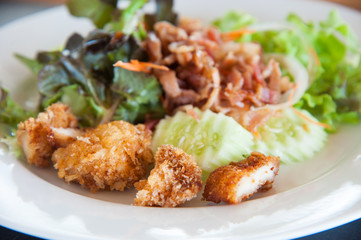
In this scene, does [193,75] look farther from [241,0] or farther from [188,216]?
[241,0]

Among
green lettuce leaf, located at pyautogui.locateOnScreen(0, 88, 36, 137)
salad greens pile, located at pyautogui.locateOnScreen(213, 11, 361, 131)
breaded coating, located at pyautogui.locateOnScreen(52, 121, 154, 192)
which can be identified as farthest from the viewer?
salad greens pile, located at pyautogui.locateOnScreen(213, 11, 361, 131)

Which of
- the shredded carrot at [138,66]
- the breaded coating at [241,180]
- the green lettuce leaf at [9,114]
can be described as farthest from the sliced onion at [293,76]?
the green lettuce leaf at [9,114]

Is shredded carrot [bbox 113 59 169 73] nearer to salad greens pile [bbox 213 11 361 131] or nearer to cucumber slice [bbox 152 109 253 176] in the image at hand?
cucumber slice [bbox 152 109 253 176]

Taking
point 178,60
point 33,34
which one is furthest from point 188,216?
point 33,34

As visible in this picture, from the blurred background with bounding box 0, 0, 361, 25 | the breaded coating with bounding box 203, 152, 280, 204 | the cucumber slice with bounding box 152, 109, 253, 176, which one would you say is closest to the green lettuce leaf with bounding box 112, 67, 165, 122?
the cucumber slice with bounding box 152, 109, 253, 176

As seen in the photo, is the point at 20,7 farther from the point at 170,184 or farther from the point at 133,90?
the point at 170,184

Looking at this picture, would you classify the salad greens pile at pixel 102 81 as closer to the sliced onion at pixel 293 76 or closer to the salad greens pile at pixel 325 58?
the sliced onion at pixel 293 76
